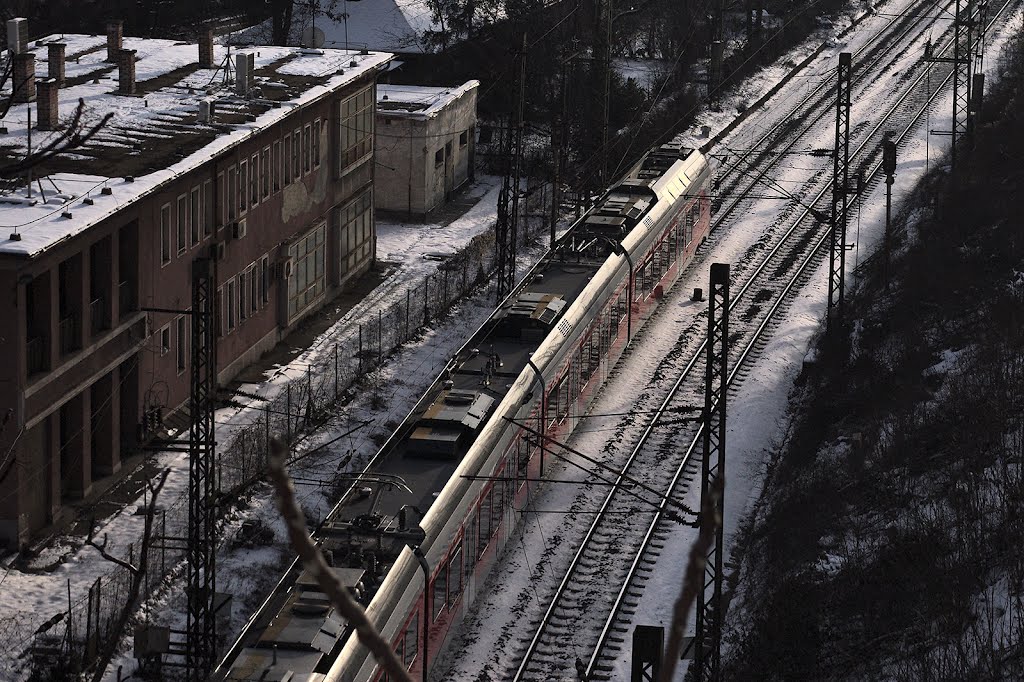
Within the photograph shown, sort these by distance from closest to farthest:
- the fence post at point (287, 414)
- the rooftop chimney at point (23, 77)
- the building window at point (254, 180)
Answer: the fence post at point (287, 414) < the rooftop chimney at point (23, 77) < the building window at point (254, 180)

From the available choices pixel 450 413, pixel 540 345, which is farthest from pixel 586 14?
pixel 450 413

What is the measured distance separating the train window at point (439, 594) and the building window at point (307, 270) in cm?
1730

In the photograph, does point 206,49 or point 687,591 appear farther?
point 206,49

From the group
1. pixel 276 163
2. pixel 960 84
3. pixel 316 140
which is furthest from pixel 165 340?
pixel 960 84

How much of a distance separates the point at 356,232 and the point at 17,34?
11.4m

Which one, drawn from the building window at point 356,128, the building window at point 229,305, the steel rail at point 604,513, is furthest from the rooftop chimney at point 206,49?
the steel rail at point 604,513

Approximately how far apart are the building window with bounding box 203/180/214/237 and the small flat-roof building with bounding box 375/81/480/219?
1479 centimetres

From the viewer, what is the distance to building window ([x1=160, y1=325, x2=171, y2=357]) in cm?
3128

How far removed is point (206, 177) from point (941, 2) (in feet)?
173

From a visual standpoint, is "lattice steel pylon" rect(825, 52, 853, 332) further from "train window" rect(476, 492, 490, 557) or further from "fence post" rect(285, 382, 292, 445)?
"train window" rect(476, 492, 490, 557)

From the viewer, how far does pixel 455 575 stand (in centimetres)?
2231

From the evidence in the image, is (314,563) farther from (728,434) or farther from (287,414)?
(728,434)

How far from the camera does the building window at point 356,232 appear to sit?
41500 mm

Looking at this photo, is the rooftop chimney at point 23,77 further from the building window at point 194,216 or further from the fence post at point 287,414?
the fence post at point 287,414
